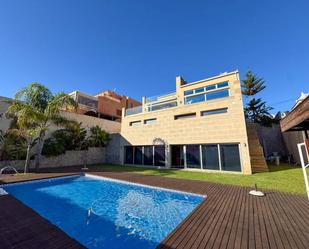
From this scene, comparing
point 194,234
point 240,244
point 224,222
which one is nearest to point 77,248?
point 194,234

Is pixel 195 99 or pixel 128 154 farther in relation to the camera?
pixel 128 154

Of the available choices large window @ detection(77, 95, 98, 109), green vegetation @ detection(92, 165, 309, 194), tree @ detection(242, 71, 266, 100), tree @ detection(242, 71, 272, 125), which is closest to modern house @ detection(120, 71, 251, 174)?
green vegetation @ detection(92, 165, 309, 194)

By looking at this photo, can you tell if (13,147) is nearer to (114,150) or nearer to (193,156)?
(114,150)

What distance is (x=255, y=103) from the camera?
23.1 m

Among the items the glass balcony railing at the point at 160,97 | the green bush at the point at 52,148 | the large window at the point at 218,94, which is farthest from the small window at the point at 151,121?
the green bush at the point at 52,148

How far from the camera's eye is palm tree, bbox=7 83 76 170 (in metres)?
12.9

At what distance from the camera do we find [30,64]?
13.7 m

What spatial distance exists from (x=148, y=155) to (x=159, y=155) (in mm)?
1467

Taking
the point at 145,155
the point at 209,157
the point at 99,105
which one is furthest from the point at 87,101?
the point at 209,157

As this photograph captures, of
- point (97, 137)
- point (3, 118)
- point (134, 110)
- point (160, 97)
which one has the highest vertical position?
point (160, 97)

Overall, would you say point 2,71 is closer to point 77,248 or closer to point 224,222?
point 77,248

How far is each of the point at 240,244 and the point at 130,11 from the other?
14601mm

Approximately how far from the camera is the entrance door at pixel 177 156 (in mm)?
15311

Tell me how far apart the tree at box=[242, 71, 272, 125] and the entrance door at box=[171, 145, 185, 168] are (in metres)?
14.2
